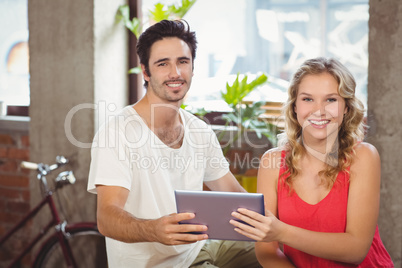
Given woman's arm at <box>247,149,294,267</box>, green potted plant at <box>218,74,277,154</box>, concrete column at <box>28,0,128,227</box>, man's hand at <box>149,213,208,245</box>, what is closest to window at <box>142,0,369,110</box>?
green potted plant at <box>218,74,277,154</box>

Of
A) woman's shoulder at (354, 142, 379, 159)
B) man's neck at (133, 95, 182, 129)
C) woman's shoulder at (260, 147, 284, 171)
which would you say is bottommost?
woman's shoulder at (260, 147, 284, 171)

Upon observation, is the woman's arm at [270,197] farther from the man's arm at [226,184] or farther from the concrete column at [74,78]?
the concrete column at [74,78]

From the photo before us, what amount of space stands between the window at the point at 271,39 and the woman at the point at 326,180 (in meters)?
0.93

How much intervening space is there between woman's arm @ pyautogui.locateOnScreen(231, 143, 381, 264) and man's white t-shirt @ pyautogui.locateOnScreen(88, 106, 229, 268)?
1.82 ft

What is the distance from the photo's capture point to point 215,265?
213cm

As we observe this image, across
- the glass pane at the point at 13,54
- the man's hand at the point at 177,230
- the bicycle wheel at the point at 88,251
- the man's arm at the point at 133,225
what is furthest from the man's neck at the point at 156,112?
the glass pane at the point at 13,54

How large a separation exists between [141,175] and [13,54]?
2218mm

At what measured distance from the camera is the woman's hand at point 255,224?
1.47 meters

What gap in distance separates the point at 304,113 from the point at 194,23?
1490 mm

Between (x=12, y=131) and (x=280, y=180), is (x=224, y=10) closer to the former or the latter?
(x=280, y=180)

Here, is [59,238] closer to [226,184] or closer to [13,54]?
[226,184]

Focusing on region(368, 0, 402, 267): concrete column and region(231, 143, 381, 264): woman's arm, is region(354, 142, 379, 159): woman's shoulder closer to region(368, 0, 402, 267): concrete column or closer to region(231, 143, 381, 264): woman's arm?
region(231, 143, 381, 264): woman's arm

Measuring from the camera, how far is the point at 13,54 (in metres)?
3.66

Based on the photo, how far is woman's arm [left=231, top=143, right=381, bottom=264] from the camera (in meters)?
1.61
